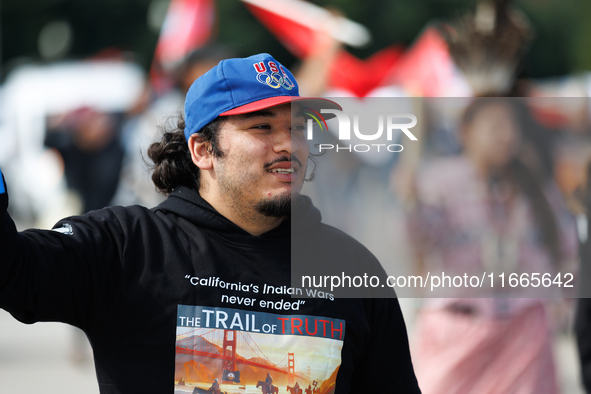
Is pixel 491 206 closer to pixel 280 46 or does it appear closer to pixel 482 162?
pixel 482 162

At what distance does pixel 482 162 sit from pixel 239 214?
6.43 feet

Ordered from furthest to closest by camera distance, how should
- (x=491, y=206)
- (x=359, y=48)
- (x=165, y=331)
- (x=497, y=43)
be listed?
1. (x=359, y=48)
2. (x=497, y=43)
3. (x=491, y=206)
4. (x=165, y=331)

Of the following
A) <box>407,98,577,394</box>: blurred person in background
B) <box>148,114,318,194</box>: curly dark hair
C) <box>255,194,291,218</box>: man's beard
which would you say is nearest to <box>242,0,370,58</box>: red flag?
<box>407,98,577,394</box>: blurred person in background

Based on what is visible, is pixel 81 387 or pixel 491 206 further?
pixel 81 387

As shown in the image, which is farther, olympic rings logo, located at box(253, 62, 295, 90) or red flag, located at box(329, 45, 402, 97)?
red flag, located at box(329, 45, 402, 97)

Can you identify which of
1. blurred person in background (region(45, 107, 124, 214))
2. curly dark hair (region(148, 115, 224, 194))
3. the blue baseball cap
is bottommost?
curly dark hair (region(148, 115, 224, 194))

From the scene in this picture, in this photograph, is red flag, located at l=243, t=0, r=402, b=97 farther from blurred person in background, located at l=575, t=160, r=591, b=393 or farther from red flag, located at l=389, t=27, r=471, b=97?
blurred person in background, located at l=575, t=160, r=591, b=393

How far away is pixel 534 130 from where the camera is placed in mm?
4250

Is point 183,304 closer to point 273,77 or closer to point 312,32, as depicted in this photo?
point 273,77

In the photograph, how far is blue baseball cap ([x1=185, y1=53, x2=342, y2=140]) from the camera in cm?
247

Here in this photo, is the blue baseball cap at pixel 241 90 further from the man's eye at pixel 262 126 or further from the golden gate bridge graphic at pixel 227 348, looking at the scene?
the golden gate bridge graphic at pixel 227 348

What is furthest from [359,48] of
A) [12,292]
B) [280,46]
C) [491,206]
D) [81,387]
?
[12,292]

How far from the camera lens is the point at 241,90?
2484mm

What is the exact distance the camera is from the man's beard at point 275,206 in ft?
8.12
